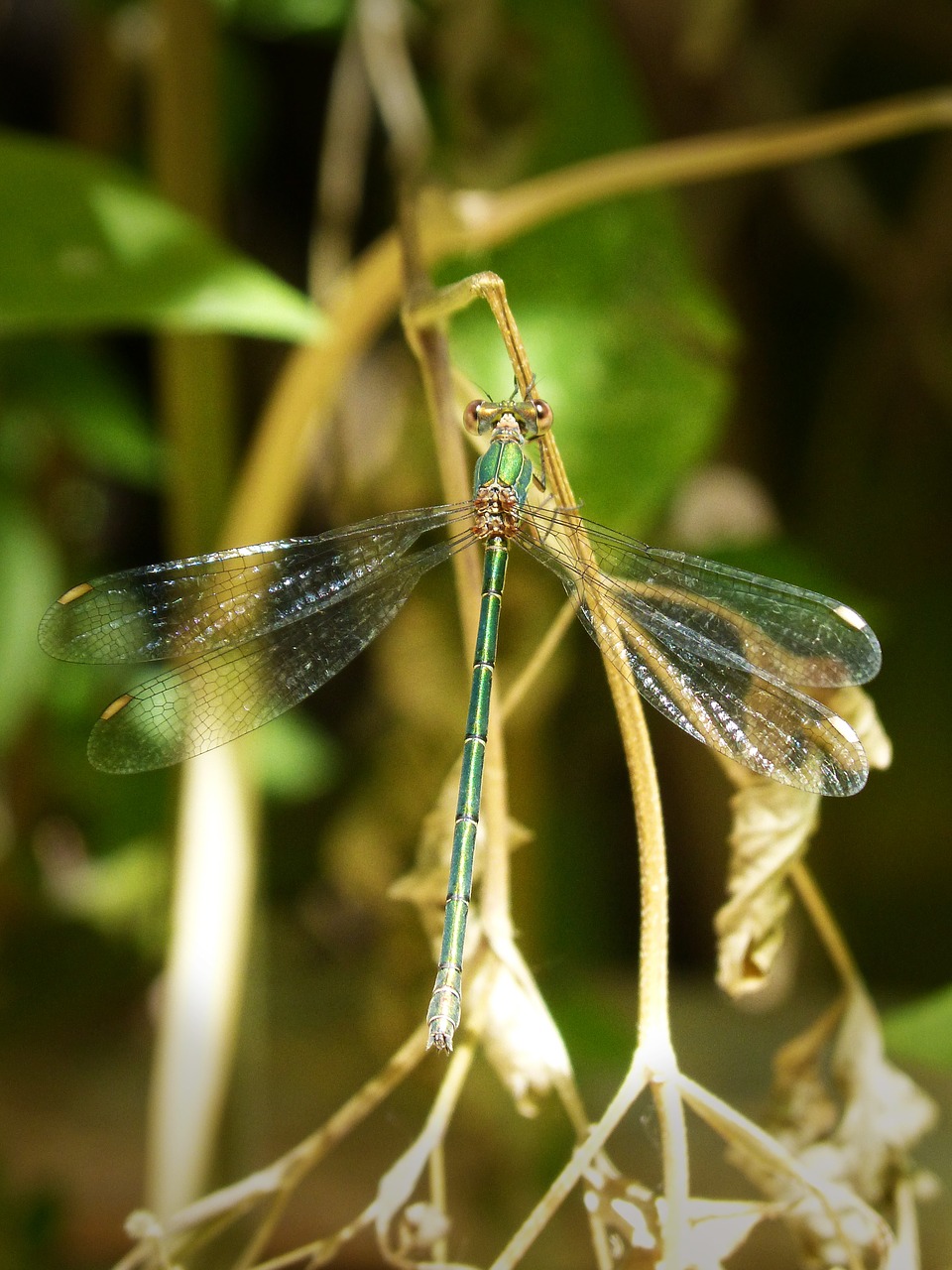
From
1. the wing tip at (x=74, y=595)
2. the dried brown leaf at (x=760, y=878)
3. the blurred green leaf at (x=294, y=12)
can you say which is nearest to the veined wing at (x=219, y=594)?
the wing tip at (x=74, y=595)

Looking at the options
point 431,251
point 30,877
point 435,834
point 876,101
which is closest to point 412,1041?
point 435,834

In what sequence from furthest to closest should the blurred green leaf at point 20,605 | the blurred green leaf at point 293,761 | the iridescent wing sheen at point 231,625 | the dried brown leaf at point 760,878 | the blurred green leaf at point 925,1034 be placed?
the blurred green leaf at point 293,761 < the blurred green leaf at point 20,605 < the iridescent wing sheen at point 231,625 < the blurred green leaf at point 925,1034 < the dried brown leaf at point 760,878

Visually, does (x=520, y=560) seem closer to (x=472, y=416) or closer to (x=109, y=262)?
(x=472, y=416)

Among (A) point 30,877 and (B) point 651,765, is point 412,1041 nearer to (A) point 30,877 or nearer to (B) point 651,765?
(B) point 651,765

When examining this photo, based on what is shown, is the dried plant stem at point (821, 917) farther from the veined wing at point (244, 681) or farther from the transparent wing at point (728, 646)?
the veined wing at point (244, 681)

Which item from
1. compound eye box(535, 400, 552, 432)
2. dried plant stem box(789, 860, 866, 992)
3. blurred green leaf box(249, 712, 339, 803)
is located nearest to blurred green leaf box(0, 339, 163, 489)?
blurred green leaf box(249, 712, 339, 803)

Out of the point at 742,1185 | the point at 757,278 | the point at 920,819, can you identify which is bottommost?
the point at 742,1185
